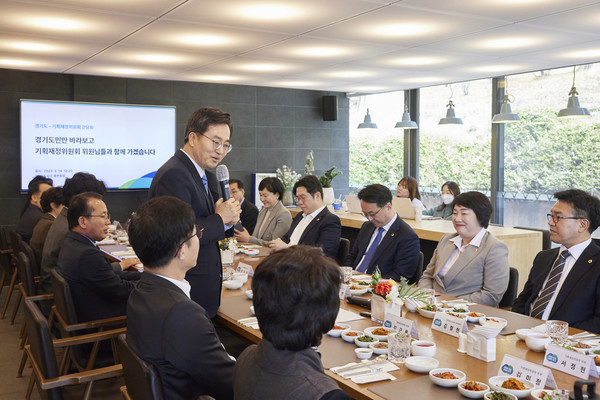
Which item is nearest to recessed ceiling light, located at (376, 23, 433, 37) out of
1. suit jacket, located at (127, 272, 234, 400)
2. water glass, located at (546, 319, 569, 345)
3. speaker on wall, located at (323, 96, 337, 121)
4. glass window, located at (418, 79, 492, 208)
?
water glass, located at (546, 319, 569, 345)

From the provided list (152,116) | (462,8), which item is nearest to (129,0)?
(462,8)

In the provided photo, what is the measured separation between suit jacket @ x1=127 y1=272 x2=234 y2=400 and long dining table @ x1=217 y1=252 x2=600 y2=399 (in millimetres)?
433

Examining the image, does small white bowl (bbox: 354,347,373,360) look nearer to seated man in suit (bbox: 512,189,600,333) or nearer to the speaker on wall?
seated man in suit (bbox: 512,189,600,333)

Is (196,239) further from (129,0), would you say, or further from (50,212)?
(50,212)

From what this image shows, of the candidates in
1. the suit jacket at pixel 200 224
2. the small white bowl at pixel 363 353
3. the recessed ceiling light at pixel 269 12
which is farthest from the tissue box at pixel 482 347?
the recessed ceiling light at pixel 269 12

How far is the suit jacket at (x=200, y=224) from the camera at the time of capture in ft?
8.77

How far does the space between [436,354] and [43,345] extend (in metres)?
1.56

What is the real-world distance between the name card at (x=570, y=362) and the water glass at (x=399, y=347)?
1.66ft

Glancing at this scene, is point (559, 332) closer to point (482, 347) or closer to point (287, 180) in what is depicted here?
point (482, 347)

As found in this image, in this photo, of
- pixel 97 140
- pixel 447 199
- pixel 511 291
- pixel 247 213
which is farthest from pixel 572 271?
pixel 97 140

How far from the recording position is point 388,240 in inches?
167

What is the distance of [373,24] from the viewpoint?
5203 mm

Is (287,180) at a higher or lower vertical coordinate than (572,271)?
higher

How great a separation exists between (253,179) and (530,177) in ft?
14.4
